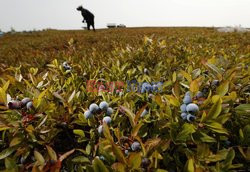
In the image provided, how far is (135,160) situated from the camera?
945 mm

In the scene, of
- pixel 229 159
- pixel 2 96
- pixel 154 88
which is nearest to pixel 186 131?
pixel 229 159

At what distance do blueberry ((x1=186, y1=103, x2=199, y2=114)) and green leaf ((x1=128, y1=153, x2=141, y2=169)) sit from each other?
1.11 ft

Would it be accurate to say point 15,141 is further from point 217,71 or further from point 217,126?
point 217,71

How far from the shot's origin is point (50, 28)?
20.1 m

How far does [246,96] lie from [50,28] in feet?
66.4

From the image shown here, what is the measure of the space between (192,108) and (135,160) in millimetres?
360

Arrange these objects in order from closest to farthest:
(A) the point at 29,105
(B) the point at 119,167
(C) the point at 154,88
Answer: (B) the point at 119,167
(A) the point at 29,105
(C) the point at 154,88

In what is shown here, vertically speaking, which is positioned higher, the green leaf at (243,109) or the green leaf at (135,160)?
the green leaf at (243,109)

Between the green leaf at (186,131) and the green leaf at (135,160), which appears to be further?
the green leaf at (186,131)

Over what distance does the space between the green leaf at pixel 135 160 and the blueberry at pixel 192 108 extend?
34 cm

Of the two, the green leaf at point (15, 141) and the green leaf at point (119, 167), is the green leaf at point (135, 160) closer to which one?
the green leaf at point (119, 167)

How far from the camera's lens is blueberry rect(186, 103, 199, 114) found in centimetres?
112

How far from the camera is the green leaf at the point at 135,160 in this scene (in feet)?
3.09

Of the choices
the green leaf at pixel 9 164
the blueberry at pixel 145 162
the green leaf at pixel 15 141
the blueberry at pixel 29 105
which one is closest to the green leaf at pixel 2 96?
the blueberry at pixel 29 105
